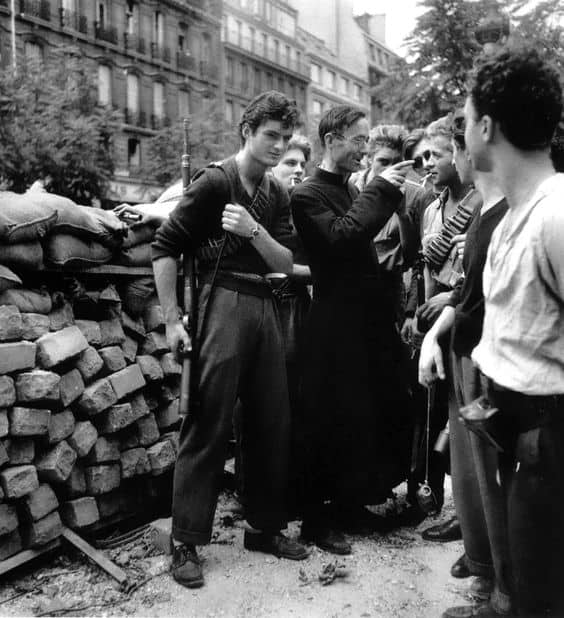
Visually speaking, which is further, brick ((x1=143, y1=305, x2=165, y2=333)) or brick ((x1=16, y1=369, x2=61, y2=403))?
brick ((x1=143, y1=305, x2=165, y2=333))

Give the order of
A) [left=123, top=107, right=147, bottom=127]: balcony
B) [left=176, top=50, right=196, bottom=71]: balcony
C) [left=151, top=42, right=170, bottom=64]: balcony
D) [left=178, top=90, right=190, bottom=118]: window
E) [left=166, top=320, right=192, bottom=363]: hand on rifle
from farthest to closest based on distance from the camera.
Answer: [left=178, top=90, right=190, bottom=118]: window < [left=176, top=50, right=196, bottom=71]: balcony < [left=151, top=42, right=170, bottom=64]: balcony < [left=123, top=107, right=147, bottom=127]: balcony < [left=166, top=320, right=192, bottom=363]: hand on rifle

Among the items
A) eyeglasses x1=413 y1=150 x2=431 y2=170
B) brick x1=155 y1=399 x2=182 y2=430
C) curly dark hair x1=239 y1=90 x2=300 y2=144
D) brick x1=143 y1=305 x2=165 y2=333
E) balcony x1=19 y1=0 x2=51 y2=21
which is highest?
balcony x1=19 y1=0 x2=51 y2=21

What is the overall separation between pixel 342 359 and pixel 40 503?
1.62m

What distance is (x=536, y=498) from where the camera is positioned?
6.80ft

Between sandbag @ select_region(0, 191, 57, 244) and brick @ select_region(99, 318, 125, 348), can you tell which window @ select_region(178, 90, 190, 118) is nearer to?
brick @ select_region(99, 318, 125, 348)

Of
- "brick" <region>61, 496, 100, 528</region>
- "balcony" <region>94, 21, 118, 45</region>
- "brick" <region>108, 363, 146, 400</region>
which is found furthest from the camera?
"balcony" <region>94, 21, 118, 45</region>

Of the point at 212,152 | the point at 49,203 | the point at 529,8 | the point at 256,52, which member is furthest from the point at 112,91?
the point at 49,203

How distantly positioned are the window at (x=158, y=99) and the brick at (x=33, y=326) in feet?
123

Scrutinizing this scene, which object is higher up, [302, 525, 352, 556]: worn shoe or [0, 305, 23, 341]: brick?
[0, 305, 23, 341]: brick

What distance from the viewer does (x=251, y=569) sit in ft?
11.6

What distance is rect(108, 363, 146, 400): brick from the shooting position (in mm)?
3838

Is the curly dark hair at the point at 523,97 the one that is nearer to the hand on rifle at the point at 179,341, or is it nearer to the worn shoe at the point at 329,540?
the hand on rifle at the point at 179,341

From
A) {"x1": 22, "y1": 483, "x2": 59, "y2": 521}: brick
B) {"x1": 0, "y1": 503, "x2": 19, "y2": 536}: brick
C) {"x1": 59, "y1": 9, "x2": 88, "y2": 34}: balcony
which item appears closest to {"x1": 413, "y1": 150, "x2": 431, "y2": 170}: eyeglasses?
{"x1": 22, "y1": 483, "x2": 59, "y2": 521}: brick

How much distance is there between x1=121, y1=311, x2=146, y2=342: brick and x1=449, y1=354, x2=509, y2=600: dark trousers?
1846mm
